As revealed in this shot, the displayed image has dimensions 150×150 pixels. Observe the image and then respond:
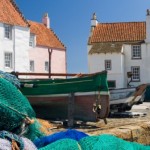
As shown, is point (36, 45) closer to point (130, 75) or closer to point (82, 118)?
point (130, 75)

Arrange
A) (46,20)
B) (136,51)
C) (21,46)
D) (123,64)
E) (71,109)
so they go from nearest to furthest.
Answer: (71,109) → (21,46) → (123,64) → (136,51) → (46,20)

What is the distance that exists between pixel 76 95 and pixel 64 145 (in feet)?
28.2

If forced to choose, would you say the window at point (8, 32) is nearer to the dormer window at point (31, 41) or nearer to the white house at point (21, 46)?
the white house at point (21, 46)

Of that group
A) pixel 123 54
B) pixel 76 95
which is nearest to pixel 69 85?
pixel 76 95

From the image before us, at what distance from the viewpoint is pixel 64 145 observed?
3.46 metres

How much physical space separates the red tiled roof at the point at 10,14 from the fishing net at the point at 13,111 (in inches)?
1123

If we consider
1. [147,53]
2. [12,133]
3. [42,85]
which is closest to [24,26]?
[147,53]

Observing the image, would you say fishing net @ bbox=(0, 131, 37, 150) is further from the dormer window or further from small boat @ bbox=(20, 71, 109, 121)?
the dormer window

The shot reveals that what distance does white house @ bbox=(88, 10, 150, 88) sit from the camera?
41875 millimetres

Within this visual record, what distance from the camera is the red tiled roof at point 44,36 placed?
1548 inches

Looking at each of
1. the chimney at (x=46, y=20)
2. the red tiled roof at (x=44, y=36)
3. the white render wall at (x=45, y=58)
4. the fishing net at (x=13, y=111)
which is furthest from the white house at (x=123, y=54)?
the fishing net at (x=13, y=111)

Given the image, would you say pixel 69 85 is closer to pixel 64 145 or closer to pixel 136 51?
pixel 64 145

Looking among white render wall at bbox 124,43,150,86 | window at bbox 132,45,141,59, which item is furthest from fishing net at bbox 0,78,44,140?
window at bbox 132,45,141,59

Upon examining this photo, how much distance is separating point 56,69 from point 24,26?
27.3ft
